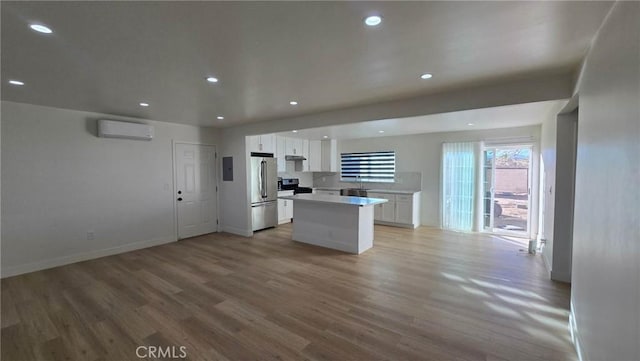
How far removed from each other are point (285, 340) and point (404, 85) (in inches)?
114

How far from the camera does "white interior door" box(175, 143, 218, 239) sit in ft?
18.3

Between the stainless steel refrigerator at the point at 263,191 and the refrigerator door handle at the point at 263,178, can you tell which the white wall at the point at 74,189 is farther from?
the refrigerator door handle at the point at 263,178

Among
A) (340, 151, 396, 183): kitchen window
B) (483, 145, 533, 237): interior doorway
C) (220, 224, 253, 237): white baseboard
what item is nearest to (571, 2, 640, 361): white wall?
(483, 145, 533, 237): interior doorway

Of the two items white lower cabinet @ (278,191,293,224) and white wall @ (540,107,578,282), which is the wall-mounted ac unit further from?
white wall @ (540,107,578,282)

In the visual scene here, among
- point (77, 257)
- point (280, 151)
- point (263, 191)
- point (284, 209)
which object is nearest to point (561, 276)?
point (263, 191)

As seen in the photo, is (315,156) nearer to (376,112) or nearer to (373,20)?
(376,112)

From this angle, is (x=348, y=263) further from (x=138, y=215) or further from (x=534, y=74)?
(x=138, y=215)

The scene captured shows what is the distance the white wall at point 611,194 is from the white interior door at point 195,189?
6.09 meters

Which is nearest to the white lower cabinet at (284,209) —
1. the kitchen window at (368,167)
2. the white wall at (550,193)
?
the kitchen window at (368,167)

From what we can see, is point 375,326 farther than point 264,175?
No

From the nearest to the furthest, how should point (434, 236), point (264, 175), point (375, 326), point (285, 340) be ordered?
point (285, 340)
point (375, 326)
point (434, 236)
point (264, 175)

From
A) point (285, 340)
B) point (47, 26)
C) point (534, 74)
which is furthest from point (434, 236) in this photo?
point (47, 26)

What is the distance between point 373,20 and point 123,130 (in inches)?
184

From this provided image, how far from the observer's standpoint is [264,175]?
6.28m
